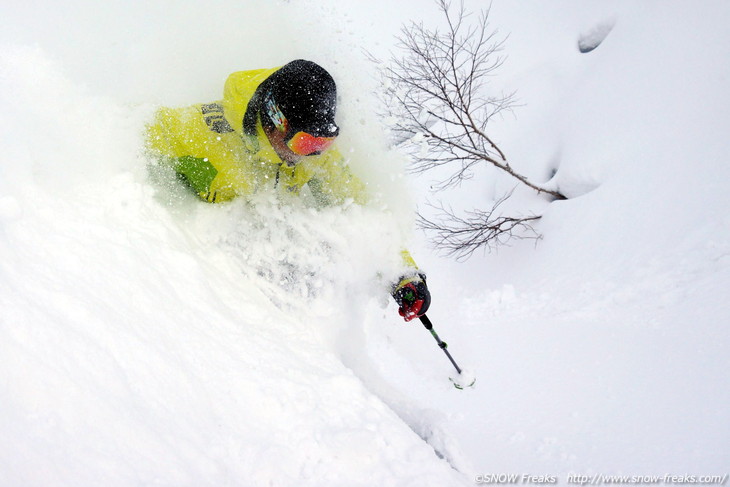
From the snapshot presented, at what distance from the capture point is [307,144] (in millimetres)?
2291

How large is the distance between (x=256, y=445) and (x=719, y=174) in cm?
590

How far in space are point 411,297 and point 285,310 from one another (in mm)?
768

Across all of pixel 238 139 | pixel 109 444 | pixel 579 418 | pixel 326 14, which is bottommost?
pixel 579 418

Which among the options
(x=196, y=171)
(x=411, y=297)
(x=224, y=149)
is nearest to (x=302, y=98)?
(x=224, y=149)

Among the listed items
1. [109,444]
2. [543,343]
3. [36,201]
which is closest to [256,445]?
[109,444]

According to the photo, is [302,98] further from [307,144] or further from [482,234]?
[482,234]

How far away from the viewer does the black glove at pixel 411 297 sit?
2.69 metres

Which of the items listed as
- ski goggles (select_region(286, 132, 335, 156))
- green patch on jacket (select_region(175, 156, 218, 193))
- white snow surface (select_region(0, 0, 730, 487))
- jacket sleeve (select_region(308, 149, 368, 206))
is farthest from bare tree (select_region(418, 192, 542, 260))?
green patch on jacket (select_region(175, 156, 218, 193))

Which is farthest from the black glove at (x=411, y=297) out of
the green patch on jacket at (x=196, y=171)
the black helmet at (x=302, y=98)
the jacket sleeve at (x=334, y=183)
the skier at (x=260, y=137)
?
the green patch on jacket at (x=196, y=171)

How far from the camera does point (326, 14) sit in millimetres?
2912

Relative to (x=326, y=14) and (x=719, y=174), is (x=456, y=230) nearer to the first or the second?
(x=719, y=174)

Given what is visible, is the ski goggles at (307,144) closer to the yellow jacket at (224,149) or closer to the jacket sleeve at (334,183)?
the yellow jacket at (224,149)

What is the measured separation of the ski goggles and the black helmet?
25mm

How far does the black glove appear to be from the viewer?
269 centimetres
